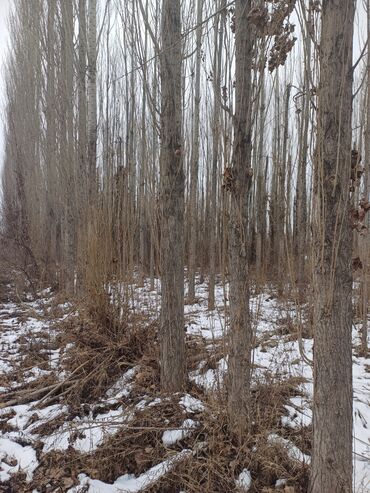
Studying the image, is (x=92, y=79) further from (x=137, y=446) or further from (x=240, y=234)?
(x=137, y=446)

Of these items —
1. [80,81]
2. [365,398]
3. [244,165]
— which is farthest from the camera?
[80,81]

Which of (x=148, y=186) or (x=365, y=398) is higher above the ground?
(x=148, y=186)

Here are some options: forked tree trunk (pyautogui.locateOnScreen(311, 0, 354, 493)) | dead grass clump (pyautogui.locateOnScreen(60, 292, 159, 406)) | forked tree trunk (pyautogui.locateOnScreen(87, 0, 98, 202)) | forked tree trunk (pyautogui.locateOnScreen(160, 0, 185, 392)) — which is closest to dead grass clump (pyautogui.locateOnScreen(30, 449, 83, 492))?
dead grass clump (pyautogui.locateOnScreen(60, 292, 159, 406))

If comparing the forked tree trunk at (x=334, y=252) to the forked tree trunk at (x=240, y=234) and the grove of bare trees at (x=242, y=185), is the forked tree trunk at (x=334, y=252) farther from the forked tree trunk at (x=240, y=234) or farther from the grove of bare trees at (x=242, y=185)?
the forked tree trunk at (x=240, y=234)

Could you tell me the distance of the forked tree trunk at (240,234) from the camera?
209cm

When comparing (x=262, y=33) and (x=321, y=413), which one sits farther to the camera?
(x=262, y=33)

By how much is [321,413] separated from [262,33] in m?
1.68

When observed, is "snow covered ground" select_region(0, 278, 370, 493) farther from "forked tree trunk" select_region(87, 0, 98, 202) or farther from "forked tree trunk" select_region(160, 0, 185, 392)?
"forked tree trunk" select_region(87, 0, 98, 202)

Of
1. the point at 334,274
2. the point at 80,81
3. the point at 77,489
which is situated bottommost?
the point at 77,489

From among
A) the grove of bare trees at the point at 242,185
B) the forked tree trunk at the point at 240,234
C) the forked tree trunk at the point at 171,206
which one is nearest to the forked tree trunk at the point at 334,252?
the grove of bare trees at the point at 242,185

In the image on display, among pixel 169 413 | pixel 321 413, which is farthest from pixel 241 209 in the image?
pixel 169 413

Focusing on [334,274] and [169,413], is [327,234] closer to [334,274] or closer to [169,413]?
[334,274]

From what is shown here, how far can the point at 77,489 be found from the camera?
2129mm

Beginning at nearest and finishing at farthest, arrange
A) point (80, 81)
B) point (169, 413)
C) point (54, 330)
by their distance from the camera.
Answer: point (169, 413) → point (54, 330) → point (80, 81)
